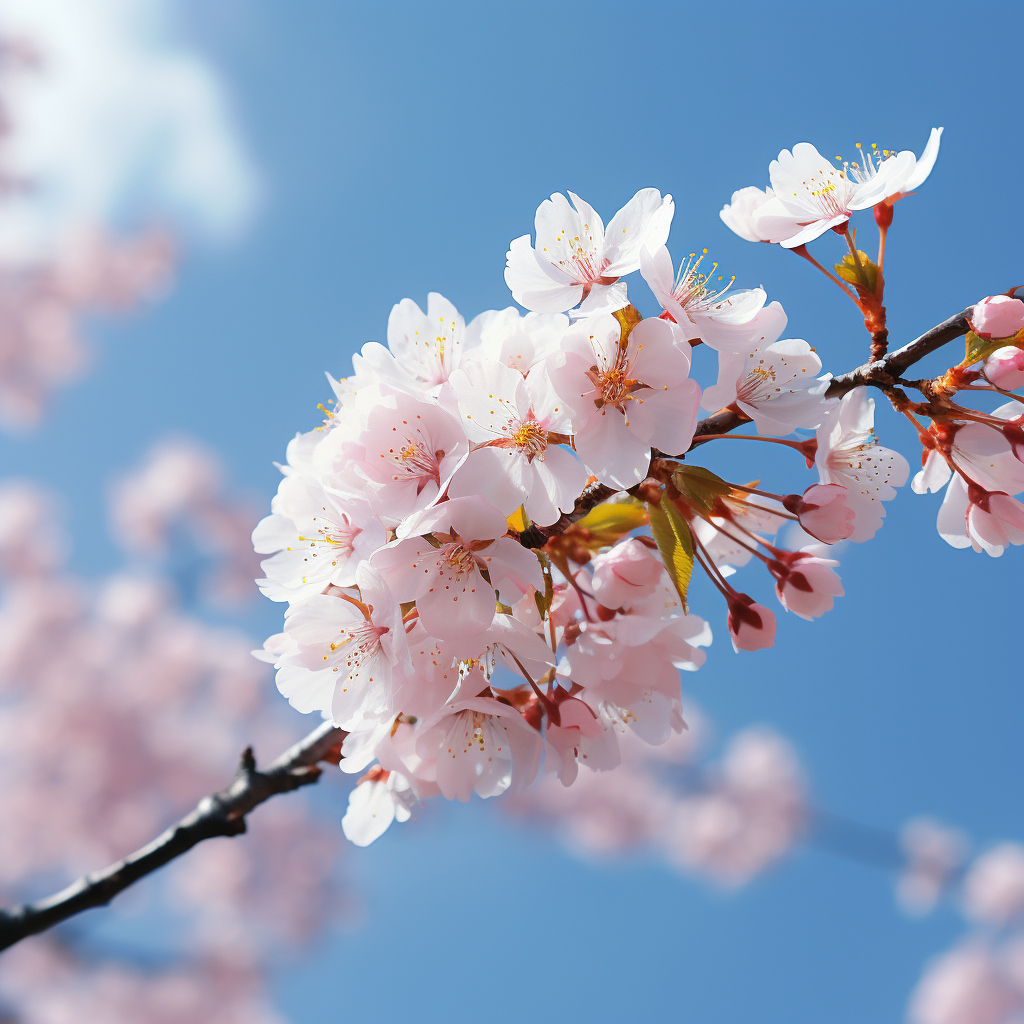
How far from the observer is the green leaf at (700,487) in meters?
1.20

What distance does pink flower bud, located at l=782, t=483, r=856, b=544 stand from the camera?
1.22m

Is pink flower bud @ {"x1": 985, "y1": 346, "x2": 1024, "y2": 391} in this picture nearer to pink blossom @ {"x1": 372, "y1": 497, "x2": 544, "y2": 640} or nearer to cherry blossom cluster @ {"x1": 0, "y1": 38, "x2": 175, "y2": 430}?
pink blossom @ {"x1": 372, "y1": 497, "x2": 544, "y2": 640}

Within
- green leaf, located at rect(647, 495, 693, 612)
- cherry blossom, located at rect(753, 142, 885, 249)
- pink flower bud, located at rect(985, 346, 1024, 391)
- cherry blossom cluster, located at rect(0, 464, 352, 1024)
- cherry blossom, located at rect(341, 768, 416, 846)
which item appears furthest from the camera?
cherry blossom cluster, located at rect(0, 464, 352, 1024)

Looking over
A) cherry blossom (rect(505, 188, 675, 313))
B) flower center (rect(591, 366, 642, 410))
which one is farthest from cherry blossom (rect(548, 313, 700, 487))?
cherry blossom (rect(505, 188, 675, 313))

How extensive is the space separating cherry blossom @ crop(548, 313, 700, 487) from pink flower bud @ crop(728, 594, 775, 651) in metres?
0.31

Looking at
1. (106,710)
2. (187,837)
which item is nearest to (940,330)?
(187,837)

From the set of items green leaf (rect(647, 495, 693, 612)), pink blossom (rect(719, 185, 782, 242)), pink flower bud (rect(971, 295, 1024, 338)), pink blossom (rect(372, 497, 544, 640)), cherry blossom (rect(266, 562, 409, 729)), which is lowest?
cherry blossom (rect(266, 562, 409, 729))

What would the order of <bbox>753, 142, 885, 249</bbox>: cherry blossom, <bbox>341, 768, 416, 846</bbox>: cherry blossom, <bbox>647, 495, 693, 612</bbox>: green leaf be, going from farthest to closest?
<bbox>341, 768, 416, 846</bbox>: cherry blossom, <bbox>753, 142, 885, 249</bbox>: cherry blossom, <bbox>647, 495, 693, 612</bbox>: green leaf

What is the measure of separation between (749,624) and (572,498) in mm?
390

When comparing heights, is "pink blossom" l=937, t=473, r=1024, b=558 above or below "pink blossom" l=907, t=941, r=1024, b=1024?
below

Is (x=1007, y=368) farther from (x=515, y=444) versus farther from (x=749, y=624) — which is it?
(x=515, y=444)

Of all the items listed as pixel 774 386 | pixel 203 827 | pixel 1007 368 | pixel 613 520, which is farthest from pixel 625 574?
pixel 203 827

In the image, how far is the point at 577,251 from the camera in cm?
129

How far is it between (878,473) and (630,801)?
483 inches
